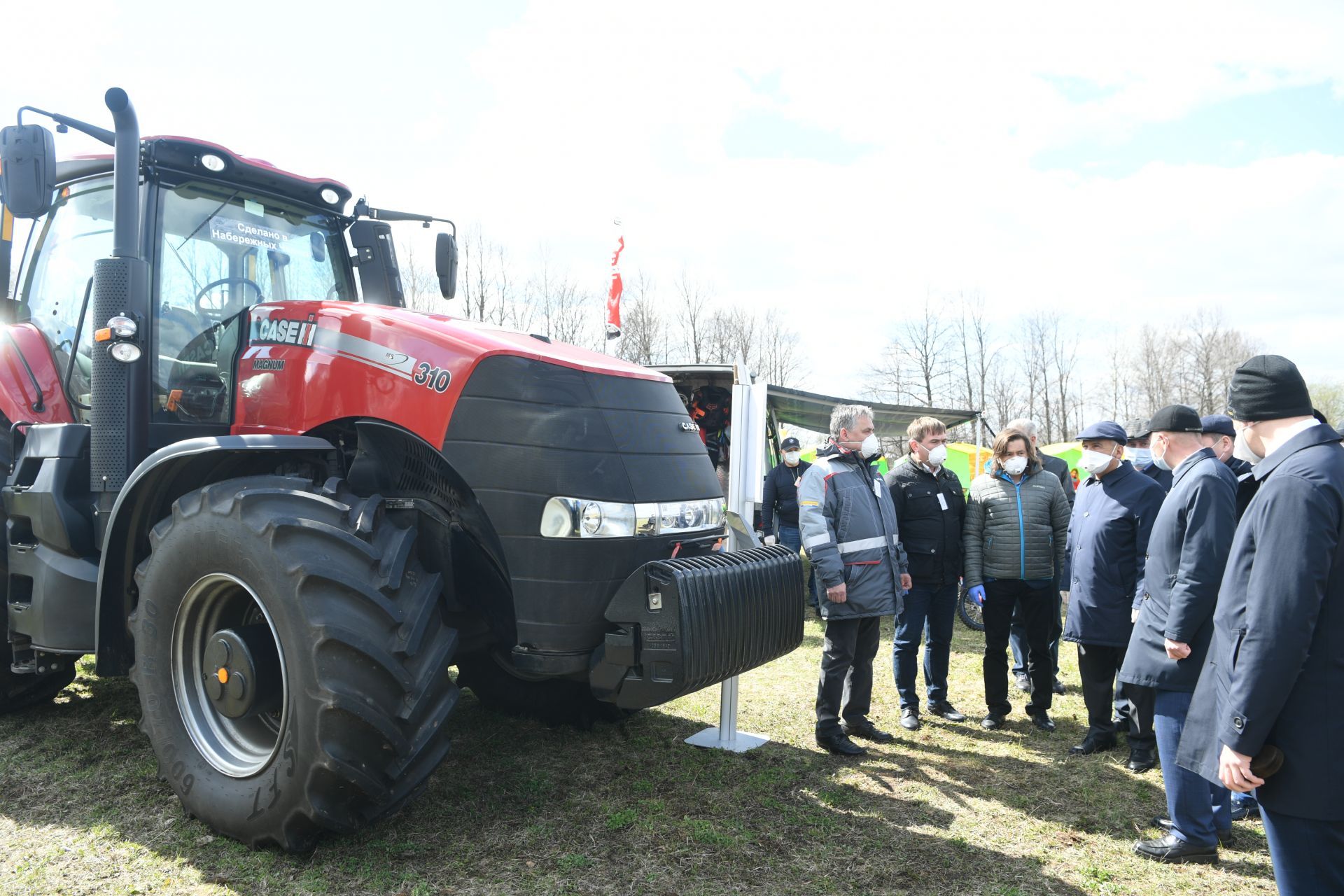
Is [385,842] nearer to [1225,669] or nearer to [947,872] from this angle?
[947,872]

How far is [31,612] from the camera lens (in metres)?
3.88

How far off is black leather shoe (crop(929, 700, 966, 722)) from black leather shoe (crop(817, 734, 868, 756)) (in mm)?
1006

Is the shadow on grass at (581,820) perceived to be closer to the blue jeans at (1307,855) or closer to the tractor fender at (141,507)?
the tractor fender at (141,507)

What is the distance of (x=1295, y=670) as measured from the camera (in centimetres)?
213

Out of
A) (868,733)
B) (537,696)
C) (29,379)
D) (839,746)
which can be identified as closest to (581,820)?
(537,696)

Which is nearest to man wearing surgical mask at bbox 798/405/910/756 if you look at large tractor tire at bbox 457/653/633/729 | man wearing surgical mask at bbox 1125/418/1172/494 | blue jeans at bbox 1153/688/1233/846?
large tractor tire at bbox 457/653/633/729

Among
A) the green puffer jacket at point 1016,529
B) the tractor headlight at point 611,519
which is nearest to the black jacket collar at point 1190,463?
the green puffer jacket at point 1016,529

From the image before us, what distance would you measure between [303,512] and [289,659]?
0.50m

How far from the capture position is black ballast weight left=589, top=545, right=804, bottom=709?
312 cm

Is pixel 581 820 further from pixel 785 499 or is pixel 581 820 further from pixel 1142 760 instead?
pixel 785 499

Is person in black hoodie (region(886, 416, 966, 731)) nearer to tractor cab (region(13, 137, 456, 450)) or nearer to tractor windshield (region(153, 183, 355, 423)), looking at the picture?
tractor cab (region(13, 137, 456, 450))

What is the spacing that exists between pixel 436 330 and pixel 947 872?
2857 mm

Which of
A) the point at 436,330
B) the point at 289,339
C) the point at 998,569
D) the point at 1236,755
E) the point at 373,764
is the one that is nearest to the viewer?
the point at 1236,755

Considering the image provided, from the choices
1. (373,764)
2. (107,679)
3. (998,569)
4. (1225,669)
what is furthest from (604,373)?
(107,679)
